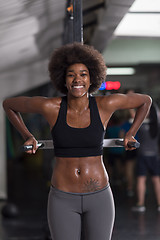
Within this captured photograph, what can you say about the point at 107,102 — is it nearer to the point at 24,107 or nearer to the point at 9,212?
the point at 24,107

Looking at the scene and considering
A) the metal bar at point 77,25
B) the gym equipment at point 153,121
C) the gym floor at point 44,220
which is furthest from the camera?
the gym equipment at point 153,121

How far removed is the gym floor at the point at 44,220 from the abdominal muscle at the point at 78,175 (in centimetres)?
70

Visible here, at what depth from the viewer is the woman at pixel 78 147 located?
1.82 meters

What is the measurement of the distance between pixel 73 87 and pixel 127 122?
302 centimetres

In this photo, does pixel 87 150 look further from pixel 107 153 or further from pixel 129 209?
pixel 107 153

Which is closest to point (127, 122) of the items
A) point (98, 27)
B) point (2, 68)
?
point (98, 27)

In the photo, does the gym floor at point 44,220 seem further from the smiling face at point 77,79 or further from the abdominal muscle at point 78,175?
the smiling face at point 77,79

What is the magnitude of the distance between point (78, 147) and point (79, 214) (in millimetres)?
343

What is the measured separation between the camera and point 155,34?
13.3ft

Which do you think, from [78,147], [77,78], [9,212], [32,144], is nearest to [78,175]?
[78,147]

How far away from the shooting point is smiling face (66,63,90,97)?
1.82 meters

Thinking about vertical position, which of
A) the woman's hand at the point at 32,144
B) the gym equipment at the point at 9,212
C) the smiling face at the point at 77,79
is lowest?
the gym equipment at the point at 9,212

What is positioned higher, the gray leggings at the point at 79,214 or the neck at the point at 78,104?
the neck at the point at 78,104

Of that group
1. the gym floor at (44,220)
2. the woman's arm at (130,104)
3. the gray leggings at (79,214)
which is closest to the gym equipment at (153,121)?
the gym floor at (44,220)
